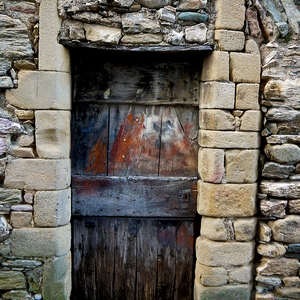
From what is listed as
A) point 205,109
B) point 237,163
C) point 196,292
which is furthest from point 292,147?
point 196,292

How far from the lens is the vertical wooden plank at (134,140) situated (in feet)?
→ 10.6

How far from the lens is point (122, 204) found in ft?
10.6

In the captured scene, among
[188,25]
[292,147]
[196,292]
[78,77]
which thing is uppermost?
[188,25]

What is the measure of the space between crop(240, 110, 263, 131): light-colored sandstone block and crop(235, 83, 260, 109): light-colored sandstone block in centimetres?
5

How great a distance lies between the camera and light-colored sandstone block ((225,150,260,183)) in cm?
293

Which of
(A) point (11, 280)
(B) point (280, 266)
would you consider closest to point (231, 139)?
(B) point (280, 266)

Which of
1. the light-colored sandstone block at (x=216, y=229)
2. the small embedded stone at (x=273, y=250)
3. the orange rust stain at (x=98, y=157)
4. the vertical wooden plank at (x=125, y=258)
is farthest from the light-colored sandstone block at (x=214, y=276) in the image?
the orange rust stain at (x=98, y=157)

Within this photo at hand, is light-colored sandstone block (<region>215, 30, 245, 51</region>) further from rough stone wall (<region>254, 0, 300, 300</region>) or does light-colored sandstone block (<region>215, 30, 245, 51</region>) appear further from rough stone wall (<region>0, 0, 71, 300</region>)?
rough stone wall (<region>0, 0, 71, 300</region>)

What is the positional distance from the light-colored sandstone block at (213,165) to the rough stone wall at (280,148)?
1.22 ft

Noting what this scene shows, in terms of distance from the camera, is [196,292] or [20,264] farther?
[196,292]

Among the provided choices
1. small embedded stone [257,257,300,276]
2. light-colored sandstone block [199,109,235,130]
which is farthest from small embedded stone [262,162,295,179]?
small embedded stone [257,257,300,276]

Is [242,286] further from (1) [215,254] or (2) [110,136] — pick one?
(2) [110,136]

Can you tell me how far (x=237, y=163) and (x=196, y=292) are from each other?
3.91 ft

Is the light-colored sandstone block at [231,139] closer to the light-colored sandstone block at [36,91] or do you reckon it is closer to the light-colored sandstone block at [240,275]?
the light-colored sandstone block at [240,275]
